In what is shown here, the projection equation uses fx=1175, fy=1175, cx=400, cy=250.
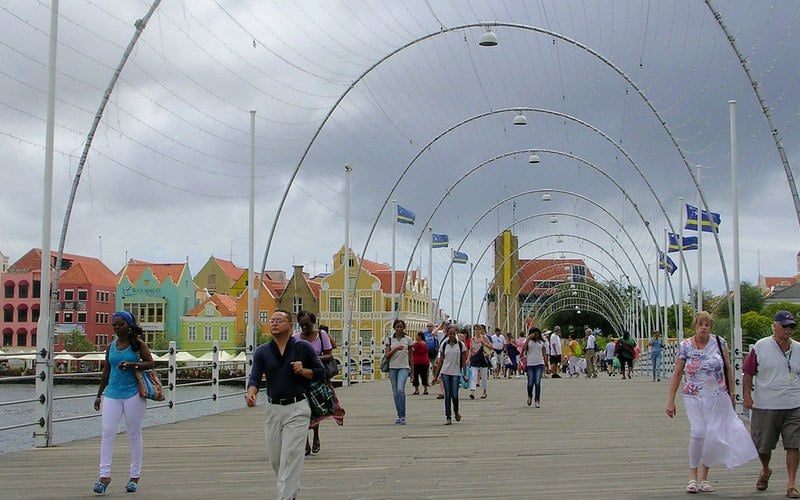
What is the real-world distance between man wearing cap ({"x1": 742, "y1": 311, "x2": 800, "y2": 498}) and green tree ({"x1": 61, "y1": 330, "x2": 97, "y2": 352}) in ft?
225

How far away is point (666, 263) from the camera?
53.9 metres

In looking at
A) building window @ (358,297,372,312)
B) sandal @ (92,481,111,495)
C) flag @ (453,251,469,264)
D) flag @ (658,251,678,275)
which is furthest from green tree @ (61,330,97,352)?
sandal @ (92,481,111,495)

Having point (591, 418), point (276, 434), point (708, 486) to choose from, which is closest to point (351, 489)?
point (276, 434)

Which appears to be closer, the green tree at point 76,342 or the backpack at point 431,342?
the backpack at point 431,342

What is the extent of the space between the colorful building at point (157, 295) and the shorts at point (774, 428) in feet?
300

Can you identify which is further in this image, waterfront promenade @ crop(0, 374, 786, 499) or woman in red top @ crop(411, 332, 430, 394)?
woman in red top @ crop(411, 332, 430, 394)

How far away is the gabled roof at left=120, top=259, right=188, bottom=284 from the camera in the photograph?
352ft

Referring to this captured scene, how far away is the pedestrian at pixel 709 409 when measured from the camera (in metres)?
11.4

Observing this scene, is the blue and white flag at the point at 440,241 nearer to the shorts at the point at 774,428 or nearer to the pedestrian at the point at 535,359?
the pedestrian at the point at 535,359

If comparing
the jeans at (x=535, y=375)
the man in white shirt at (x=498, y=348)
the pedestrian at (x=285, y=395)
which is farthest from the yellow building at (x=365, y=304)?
the pedestrian at (x=285, y=395)

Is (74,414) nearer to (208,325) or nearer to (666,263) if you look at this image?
(666,263)

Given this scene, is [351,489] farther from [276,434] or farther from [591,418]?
[591,418]

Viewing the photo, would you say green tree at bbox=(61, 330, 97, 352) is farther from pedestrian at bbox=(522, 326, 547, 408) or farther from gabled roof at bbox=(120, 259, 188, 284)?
pedestrian at bbox=(522, 326, 547, 408)

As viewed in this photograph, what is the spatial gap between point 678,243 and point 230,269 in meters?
95.2
